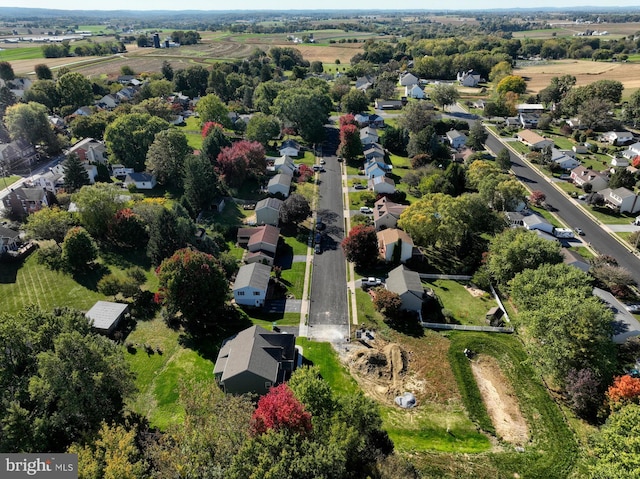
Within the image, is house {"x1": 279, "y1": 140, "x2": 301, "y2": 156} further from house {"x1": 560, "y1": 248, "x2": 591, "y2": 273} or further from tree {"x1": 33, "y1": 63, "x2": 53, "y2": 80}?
tree {"x1": 33, "y1": 63, "x2": 53, "y2": 80}

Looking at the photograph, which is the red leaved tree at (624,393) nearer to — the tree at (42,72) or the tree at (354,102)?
the tree at (354,102)

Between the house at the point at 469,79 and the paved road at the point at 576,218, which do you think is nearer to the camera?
the paved road at the point at 576,218

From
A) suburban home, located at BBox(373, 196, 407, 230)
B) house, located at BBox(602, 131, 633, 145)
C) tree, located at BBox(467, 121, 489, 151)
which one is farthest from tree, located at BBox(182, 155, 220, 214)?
house, located at BBox(602, 131, 633, 145)

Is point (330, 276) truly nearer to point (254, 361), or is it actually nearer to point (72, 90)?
point (254, 361)

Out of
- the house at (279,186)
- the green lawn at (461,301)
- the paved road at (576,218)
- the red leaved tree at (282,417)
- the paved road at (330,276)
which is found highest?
the red leaved tree at (282,417)

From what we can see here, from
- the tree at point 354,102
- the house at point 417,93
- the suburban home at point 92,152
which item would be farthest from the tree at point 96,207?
the house at point 417,93
